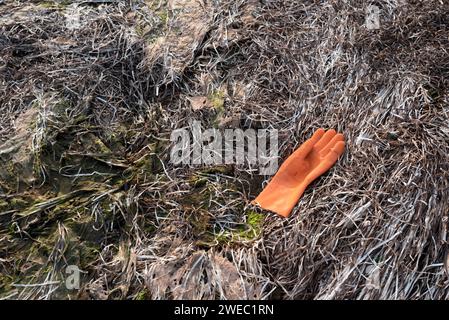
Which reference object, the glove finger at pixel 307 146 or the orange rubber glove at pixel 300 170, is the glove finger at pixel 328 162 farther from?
the glove finger at pixel 307 146

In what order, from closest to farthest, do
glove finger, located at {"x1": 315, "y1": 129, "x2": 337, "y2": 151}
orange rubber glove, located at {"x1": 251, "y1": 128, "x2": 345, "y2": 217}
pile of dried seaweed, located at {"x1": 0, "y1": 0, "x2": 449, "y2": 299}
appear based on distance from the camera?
1. pile of dried seaweed, located at {"x1": 0, "y1": 0, "x2": 449, "y2": 299}
2. orange rubber glove, located at {"x1": 251, "y1": 128, "x2": 345, "y2": 217}
3. glove finger, located at {"x1": 315, "y1": 129, "x2": 337, "y2": 151}

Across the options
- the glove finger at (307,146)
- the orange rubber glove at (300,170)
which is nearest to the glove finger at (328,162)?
the orange rubber glove at (300,170)

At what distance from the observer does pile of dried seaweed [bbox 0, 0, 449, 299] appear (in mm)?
1993

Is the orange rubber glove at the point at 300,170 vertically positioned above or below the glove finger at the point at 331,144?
below

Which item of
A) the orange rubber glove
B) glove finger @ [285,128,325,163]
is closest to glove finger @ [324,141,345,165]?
the orange rubber glove

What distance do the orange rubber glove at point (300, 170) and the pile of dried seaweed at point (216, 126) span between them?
0.05 m

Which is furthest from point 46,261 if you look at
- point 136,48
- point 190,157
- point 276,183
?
point 136,48

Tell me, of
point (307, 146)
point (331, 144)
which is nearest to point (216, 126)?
point (307, 146)

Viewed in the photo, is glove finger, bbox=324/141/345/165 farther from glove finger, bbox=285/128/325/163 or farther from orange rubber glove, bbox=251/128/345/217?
glove finger, bbox=285/128/325/163

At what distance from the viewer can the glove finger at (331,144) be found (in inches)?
Result: 92.4

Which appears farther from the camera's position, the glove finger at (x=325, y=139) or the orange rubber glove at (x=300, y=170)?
the glove finger at (x=325, y=139)

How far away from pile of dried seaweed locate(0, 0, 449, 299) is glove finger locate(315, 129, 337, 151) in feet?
0.22

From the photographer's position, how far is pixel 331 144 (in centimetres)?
236

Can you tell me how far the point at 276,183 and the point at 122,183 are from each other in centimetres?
74
